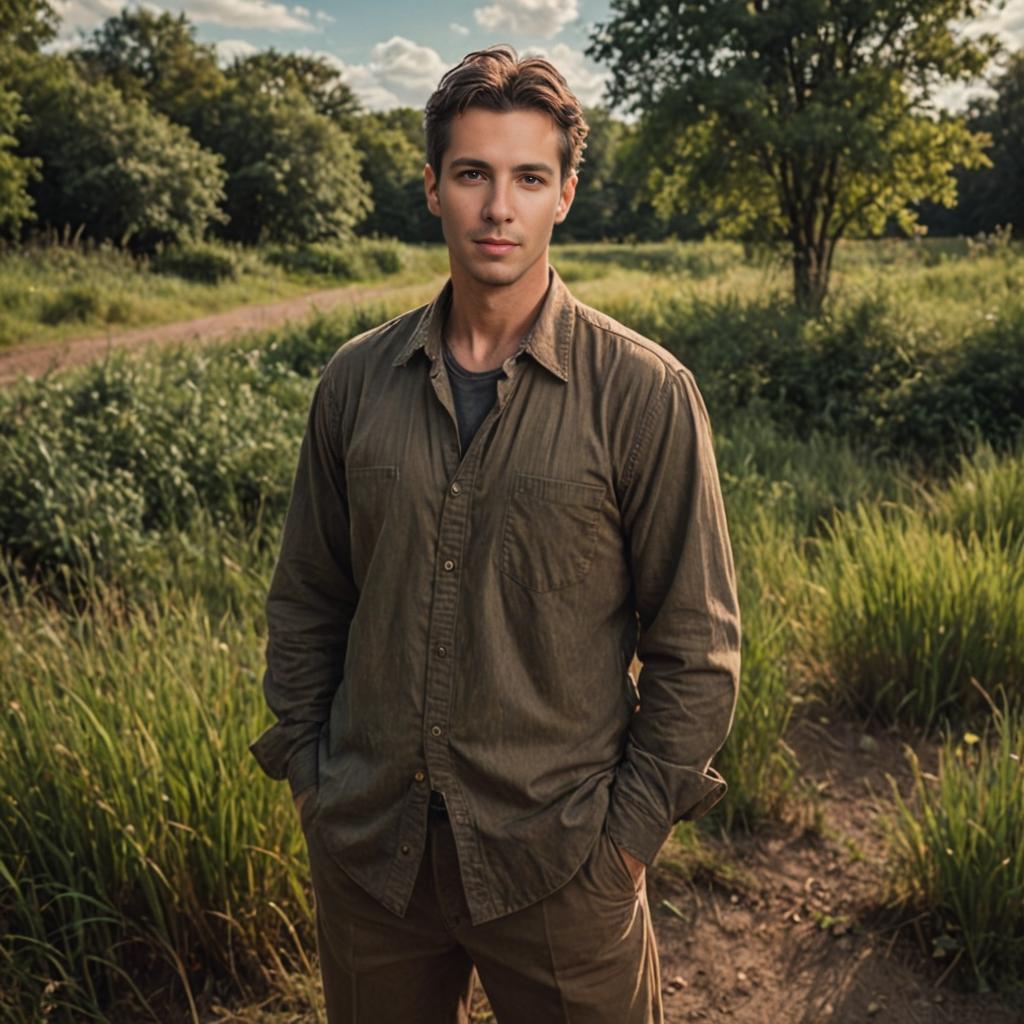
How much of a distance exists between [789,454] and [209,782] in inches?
224

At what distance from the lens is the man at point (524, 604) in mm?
1555

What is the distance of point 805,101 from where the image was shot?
1170cm

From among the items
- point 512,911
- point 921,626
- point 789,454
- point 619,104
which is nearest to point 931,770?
point 921,626

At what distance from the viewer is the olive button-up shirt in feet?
5.10

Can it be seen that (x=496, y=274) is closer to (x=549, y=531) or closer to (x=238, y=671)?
(x=549, y=531)

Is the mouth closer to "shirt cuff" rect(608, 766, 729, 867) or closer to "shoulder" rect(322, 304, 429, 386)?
"shoulder" rect(322, 304, 429, 386)

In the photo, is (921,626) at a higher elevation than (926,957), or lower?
higher

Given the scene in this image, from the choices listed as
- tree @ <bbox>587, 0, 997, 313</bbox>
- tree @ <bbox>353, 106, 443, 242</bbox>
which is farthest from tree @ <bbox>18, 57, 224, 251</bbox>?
tree @ <bbox>353, 106, 443, 242</bbox>

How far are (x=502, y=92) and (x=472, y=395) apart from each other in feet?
1.55

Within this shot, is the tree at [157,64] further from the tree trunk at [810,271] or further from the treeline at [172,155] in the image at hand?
the tree trunk at [810,271]

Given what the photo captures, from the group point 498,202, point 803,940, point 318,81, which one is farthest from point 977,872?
point 318,81

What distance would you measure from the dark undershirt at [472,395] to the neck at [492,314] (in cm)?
2

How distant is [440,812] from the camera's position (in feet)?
5.31

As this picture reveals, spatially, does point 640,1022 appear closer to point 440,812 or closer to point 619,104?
point 440,812
